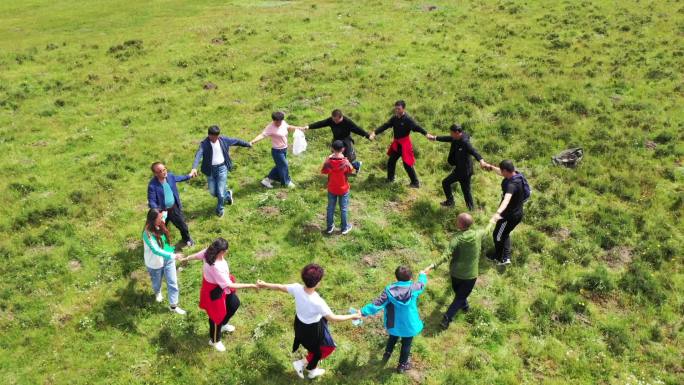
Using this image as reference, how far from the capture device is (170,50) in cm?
3097

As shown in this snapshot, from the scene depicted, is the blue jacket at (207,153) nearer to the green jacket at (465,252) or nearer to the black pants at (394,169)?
the black pants at (394,169)

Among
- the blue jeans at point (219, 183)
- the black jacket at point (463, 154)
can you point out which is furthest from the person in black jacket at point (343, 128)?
the blue jeans at point (219, 183)

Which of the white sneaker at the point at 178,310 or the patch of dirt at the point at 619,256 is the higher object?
the patch of dirt at the point at 619,256

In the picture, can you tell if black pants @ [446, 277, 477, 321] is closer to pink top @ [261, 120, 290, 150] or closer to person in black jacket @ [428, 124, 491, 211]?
person in black jacket @ [428, 124, 491, 211]

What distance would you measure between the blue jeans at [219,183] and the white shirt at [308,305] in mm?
6733

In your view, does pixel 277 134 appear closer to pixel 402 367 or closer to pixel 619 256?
pixel 402 367

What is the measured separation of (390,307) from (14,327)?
30.0 feet

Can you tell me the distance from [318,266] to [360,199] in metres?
7.39

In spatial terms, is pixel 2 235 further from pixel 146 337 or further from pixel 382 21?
pixel 382 21

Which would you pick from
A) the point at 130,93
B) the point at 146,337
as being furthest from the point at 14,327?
the point at 130,93

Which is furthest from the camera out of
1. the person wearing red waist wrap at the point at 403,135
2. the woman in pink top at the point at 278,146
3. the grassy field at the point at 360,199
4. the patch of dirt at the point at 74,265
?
the woman in pink top at the point at 278,146

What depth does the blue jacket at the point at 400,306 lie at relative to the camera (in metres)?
9.08

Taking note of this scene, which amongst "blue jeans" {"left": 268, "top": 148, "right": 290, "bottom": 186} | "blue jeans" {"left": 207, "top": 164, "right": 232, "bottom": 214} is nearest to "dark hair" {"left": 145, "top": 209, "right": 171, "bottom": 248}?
"blue jeans" {"left": 207, "top": 164, "right": 232, "bottom": 214}

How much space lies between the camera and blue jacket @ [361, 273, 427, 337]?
357 inches
